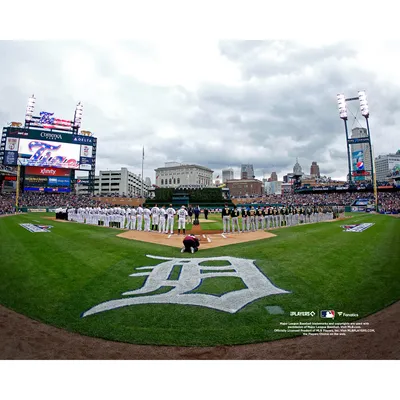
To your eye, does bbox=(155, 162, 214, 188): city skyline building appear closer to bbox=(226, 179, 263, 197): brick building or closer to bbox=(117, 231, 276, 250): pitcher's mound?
bbox=(117, 231, 276, 250): pitcher's mound

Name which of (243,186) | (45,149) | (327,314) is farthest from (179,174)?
(243,186)

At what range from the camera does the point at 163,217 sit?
44.9 ft

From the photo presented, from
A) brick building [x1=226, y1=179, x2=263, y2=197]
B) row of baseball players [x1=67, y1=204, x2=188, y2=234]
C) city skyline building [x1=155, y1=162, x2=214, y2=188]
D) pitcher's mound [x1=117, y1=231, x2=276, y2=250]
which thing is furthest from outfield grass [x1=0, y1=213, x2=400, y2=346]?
brick building [x1=226, y1=179, x2=263, y2=197]

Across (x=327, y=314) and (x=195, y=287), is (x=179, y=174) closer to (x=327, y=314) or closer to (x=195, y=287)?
(x=195, y=287)

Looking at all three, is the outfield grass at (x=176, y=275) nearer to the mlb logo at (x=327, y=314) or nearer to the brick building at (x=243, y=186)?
the mlb logo at (x=327, y=314)

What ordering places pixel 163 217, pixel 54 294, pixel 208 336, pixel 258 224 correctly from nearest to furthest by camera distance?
1. pixel 208 336
2. pixel 54 294
3. pixel 163 217
4. pixel 258 224

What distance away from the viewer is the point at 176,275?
536 centimetres

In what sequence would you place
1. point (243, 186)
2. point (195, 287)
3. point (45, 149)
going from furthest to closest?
point (243, 186), point (45, 149), point (195, 287)

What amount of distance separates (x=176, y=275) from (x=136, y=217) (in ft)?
34.0

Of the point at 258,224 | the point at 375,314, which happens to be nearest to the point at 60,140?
the point at 258,224

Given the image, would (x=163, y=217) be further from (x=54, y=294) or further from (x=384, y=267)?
(x=384, y=267)

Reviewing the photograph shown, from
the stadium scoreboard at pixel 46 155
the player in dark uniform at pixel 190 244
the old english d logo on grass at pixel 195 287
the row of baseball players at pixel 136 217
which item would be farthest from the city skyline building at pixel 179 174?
the old english d logo on grass at pixel 195 287

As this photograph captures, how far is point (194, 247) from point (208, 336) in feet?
13.8

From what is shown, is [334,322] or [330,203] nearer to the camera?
[334,322]
